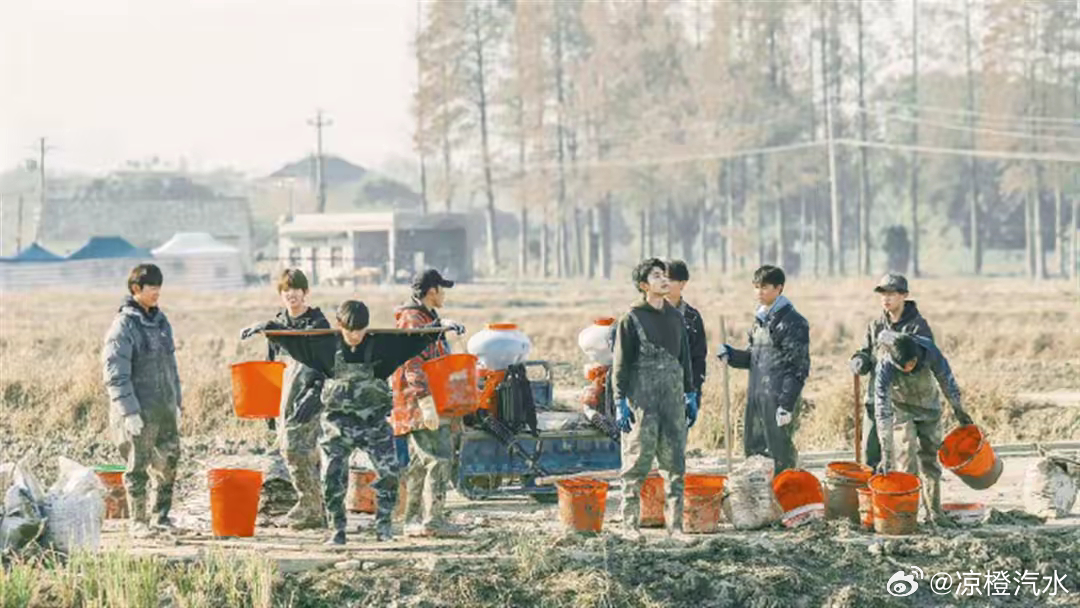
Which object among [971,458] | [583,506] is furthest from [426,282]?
[971,458]

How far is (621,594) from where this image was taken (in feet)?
29.5

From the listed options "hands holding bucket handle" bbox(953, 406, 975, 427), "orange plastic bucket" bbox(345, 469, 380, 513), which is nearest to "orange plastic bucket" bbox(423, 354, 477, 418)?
"orange plastic bucket" bbox(345, 469, 380, 513)

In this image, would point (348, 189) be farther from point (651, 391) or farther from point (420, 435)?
point (651, 391)

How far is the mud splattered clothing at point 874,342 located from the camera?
10961 mm

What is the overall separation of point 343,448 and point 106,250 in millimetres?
61932

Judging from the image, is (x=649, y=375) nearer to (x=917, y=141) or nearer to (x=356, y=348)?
(x=356, y=348)

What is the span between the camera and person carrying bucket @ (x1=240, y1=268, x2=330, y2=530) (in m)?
10.6

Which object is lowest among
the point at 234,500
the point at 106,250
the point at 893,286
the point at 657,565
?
the point at 657,565

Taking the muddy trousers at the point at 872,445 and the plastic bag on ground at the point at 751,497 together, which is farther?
the muddy trousers at the point at 872,445

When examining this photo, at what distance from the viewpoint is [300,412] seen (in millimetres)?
10594

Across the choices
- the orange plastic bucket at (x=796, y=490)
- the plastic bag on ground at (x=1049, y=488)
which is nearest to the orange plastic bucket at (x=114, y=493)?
the orange plastic bucket at (x=796, y=490)

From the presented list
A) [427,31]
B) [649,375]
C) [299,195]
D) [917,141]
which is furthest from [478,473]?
[299,195]

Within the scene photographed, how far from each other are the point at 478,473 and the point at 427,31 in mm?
61699

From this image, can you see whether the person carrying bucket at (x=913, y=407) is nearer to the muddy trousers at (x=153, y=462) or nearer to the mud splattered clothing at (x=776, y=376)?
the mud splattered clothing at (x=776, y=376)
